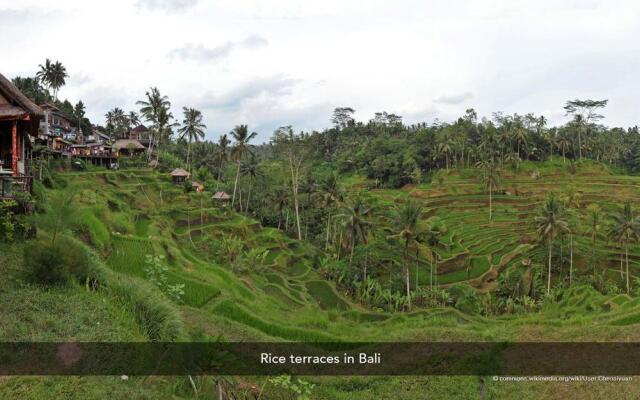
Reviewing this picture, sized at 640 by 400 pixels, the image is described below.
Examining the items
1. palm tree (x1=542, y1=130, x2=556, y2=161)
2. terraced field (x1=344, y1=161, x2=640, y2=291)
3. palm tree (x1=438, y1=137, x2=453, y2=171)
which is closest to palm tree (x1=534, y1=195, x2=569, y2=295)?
terraced field (x1=344, y1=161, x2=640, y2=291)

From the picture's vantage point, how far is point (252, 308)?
20375 millimetres

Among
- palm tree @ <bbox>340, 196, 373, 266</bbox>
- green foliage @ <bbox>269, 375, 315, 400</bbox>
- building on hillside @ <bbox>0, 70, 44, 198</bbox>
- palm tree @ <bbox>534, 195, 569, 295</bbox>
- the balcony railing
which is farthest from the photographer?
palm tree @ <bbox>340, 196, 373, 266</bbox>

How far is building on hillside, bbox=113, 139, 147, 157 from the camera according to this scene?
56.1 metres

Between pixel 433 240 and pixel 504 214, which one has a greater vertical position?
pixel 504 214

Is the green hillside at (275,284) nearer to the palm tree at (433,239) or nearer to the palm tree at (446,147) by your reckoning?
the palm tree at (433,239)

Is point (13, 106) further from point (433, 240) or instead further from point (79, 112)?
point (79, 112)

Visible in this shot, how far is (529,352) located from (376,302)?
21.1m

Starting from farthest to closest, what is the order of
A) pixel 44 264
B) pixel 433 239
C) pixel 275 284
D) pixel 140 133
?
pixel 140 133 < pixel 433 239 < pixel 275 284 < pixel 44 264

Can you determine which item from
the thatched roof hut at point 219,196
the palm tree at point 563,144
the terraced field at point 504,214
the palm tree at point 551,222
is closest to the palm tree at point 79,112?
the thatched roof hut at point 219,196

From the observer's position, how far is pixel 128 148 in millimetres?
56719

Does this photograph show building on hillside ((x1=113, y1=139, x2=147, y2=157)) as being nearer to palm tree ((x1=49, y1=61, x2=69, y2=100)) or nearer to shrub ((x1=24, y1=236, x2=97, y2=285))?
palm tree ((x1=49, y1=61, x2=69, y2=100))

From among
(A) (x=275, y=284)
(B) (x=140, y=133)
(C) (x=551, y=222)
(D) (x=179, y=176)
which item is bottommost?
(A) (x=275, y=284)

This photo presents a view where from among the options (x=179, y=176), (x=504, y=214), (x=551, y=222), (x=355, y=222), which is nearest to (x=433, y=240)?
(x=355, y=222)

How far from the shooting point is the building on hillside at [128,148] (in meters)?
56.1
